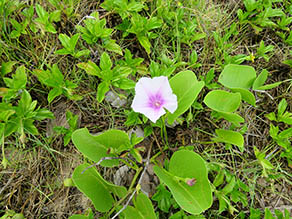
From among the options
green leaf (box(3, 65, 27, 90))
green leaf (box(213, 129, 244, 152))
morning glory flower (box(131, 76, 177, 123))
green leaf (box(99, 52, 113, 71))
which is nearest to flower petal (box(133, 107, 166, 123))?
morning glory flower (box(131, 76, 177, 123))

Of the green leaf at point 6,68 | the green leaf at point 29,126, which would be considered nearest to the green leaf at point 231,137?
the green leaf at point 29,126

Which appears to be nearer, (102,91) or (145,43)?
(102,91)

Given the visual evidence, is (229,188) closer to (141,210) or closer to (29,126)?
(141,210)

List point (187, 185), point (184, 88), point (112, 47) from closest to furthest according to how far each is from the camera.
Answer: point (187, 185), point (184, 88), point (112, 47)

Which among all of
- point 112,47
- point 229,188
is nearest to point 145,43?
point 112,47

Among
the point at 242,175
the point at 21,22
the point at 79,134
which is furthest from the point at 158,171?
the point at 21,22

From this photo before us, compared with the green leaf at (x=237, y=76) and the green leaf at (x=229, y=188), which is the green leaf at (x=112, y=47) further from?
the green leaf at (x=229, y=188)

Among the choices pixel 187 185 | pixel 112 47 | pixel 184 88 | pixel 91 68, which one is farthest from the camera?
pixel 112 47
